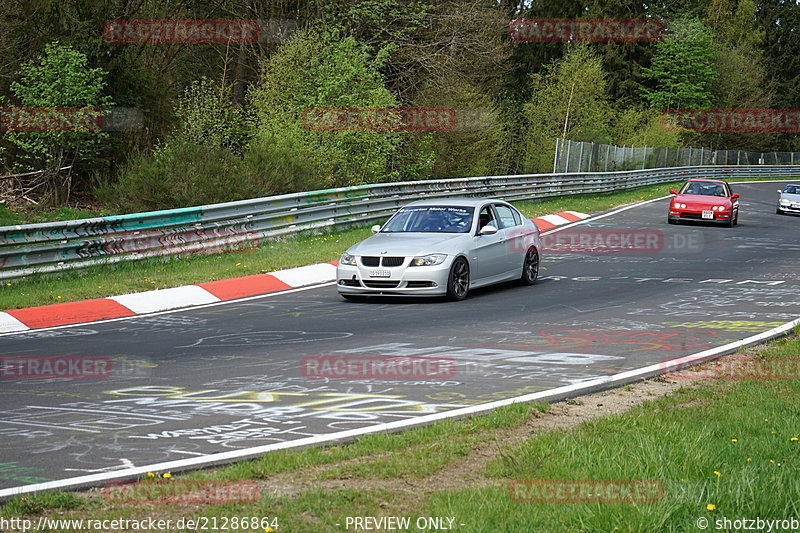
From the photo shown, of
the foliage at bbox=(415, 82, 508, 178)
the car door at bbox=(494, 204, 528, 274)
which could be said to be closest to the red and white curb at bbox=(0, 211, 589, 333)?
the car door at bbox=(494, 204, 528, 274)

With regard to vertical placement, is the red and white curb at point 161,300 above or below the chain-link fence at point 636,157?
below

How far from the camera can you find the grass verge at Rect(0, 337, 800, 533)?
4.80 m

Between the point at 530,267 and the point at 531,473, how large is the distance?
11.0 meters

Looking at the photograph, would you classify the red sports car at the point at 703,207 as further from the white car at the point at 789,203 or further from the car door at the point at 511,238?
the car door at the point at 511,238

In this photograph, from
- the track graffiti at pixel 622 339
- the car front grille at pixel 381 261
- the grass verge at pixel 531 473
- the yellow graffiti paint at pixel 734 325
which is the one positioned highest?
the car front grille at pixel 381 261

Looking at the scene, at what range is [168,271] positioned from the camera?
1645cm

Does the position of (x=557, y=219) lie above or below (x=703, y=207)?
below

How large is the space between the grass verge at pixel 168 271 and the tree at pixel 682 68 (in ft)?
215

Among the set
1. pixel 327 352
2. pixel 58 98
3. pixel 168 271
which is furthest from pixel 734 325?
pixel 58 98

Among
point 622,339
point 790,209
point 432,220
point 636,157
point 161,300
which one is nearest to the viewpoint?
point 622,339

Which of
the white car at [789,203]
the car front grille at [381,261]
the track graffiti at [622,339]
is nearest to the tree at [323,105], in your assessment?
the car front grille at [381,261]

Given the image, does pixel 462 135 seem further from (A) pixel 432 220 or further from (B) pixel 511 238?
(A) pixel 432 220

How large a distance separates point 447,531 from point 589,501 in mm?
848

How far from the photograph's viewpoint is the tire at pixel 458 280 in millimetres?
14320
